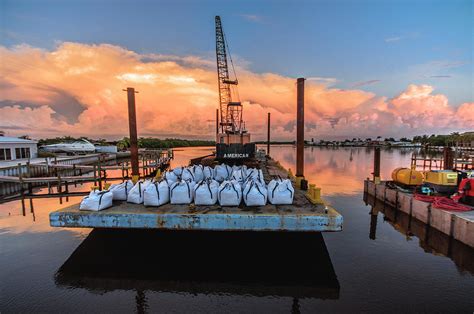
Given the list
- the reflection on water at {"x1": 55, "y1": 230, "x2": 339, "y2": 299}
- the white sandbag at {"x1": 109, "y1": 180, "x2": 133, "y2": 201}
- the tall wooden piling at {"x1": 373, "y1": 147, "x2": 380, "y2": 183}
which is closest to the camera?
the reflection on water at {"x1": 55, "y1": 230, "x2": 339, "y2": 299}

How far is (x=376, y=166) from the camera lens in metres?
16.1

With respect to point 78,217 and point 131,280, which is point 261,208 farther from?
point 78,217

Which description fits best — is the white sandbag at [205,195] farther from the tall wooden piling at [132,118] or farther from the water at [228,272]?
the tall wooden piling at [132,118]

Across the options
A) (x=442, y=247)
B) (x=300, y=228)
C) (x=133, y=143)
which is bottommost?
(x=442, y=247)

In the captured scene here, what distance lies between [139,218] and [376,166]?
16054 millimetres

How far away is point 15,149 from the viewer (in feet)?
78.5

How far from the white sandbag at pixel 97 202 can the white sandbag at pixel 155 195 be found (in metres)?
1.09

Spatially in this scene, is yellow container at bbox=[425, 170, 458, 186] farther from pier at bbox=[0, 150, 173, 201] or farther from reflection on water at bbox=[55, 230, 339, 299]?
pier at bbox=[0, 150, 173, 201]

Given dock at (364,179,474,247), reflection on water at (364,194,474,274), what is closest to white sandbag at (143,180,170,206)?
reflection on water at (364,194,474,274)

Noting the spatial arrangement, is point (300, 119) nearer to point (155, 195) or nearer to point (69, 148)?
point (155, 195)

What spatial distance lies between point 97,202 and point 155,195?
5.42 feet

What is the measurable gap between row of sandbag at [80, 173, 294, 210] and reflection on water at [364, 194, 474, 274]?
576cm

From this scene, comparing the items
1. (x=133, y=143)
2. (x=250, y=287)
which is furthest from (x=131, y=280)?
(x=133, y=143)

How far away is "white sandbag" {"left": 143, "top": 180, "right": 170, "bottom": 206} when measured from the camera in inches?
271
